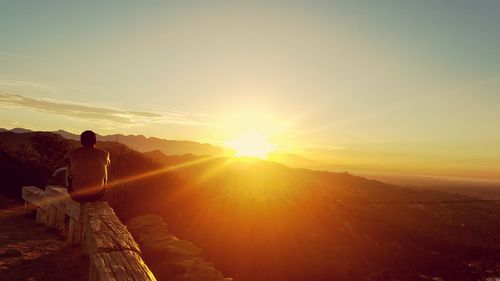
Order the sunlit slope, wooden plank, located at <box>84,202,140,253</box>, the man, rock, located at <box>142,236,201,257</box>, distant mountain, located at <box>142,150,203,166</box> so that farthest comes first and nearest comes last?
distant mountain, located at <box>142,150,203,166</box> → the sunlit slope → rock, located at <box>142,236,201,257</box> → the man → wooden plank, located at <box>84,202,140,253</box>

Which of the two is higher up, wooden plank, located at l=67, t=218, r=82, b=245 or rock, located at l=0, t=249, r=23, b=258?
wooden plank, located at l=67, t=218, r=82, b=245

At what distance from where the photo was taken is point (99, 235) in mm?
4973

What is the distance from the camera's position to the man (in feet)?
24.4

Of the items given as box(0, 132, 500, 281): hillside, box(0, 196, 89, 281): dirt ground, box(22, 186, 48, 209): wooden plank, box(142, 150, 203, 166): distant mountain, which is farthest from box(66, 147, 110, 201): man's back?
box(142, 150, 203, 166): distant mountain

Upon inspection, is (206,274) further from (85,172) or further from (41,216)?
(41,216)

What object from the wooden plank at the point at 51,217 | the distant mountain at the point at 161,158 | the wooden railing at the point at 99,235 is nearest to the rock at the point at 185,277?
the wooden railing at the point at 99,235

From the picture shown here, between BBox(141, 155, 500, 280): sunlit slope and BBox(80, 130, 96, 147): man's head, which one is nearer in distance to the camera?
BBox(80, 130, 96, 147): man's head

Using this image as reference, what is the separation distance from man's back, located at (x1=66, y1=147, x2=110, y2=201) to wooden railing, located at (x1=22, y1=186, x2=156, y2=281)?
0.83 ft

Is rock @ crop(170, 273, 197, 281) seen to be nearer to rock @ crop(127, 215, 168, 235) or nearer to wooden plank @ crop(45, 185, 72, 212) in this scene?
wooden plank @ crop(45, 185, 72, 212)

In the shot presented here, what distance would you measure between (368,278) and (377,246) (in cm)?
1545

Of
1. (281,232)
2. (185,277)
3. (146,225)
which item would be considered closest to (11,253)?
(185,277)

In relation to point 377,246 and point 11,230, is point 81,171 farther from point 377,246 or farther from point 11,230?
point 377,246

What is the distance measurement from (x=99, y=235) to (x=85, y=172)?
2892mm

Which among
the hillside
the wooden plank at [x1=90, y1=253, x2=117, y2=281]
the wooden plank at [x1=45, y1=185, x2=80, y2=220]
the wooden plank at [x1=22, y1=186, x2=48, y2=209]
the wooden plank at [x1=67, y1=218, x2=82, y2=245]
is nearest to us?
the wooden plank at [x1=90, y1=253, x2=117, y2=281]
